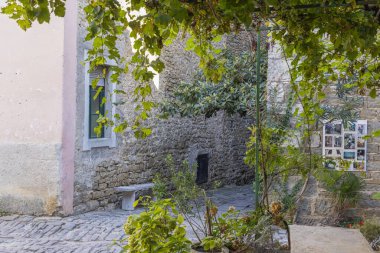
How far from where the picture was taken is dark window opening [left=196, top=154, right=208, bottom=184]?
41.4 feet

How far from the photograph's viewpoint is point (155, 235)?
3.56 metres

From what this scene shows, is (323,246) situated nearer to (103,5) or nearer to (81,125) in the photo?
(103,5)

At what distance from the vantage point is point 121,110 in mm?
9953

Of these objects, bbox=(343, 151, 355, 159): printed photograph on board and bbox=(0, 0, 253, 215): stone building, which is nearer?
bbox=(343, 151, 355, 159): printed photograph on board

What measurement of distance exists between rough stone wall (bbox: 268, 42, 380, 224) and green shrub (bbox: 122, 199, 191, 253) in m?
4.08

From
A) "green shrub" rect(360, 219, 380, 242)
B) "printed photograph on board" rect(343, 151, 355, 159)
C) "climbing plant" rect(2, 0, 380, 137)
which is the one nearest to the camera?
"climbing plant" rect(2, 0, 380, 137)

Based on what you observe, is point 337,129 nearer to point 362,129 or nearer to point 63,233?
point 362,129

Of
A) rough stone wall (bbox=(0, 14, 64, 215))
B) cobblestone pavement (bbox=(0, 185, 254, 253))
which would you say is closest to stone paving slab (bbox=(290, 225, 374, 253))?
cobblestone pavement (bbox=(0, 185, 254, 253))

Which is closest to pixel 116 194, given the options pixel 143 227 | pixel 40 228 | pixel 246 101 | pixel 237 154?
pixel 40 228

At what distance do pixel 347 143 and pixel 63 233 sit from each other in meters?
4.00

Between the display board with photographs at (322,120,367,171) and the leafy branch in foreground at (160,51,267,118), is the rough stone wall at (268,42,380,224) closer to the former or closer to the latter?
the display board with photographs at (322,120,367,171)

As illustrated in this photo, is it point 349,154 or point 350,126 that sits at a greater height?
point 350,126

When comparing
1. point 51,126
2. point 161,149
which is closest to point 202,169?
point 161,149

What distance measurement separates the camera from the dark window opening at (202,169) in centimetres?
1262
